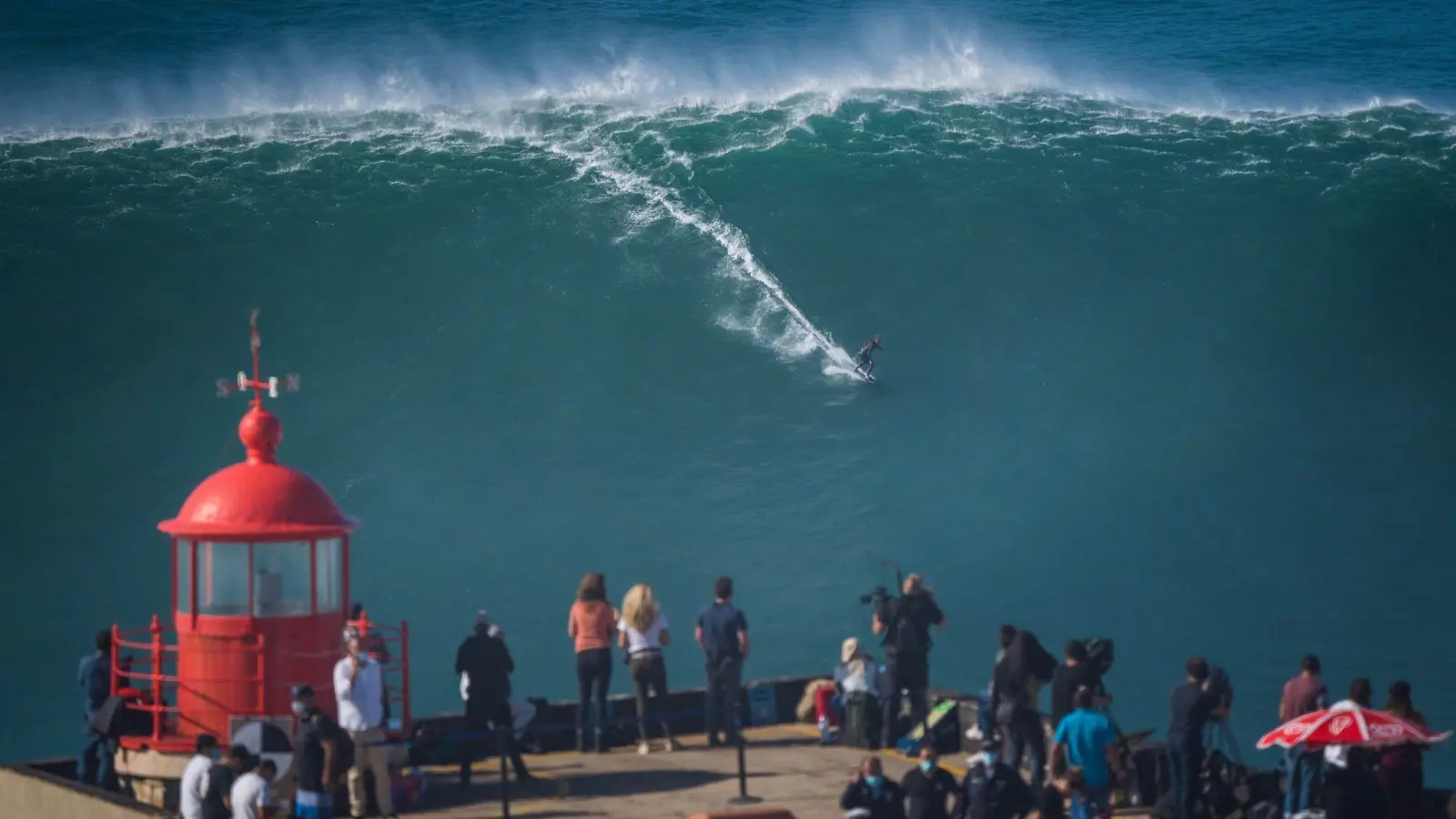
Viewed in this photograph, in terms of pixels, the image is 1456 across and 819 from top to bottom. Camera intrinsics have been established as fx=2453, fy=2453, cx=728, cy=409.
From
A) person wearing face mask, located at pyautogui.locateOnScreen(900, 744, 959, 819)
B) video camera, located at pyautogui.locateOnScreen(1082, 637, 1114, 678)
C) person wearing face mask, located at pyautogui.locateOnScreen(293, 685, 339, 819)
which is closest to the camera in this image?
person wearing face mask, located at pyautogui.locateOnScreen(900, 744, 959, 819)

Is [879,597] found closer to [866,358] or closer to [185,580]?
[185,580]

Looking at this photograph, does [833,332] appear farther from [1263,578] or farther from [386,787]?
[386,787]

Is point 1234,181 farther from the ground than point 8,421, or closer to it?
farther from the ground

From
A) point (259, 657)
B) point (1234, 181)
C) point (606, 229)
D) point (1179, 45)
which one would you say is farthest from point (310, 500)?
point (1179, 45)

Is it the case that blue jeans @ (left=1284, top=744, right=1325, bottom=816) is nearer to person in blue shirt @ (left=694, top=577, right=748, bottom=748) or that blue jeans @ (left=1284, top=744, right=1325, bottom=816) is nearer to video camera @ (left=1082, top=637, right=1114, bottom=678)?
video camera @ (left=1082, top=637, right=1114, bottom=678)

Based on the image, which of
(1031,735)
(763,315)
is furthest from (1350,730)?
(763,315)

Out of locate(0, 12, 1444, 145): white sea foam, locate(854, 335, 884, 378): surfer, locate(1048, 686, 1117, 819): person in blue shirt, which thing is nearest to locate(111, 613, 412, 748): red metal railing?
locate(1048, 686, 1117, 819): person in blue shirt
